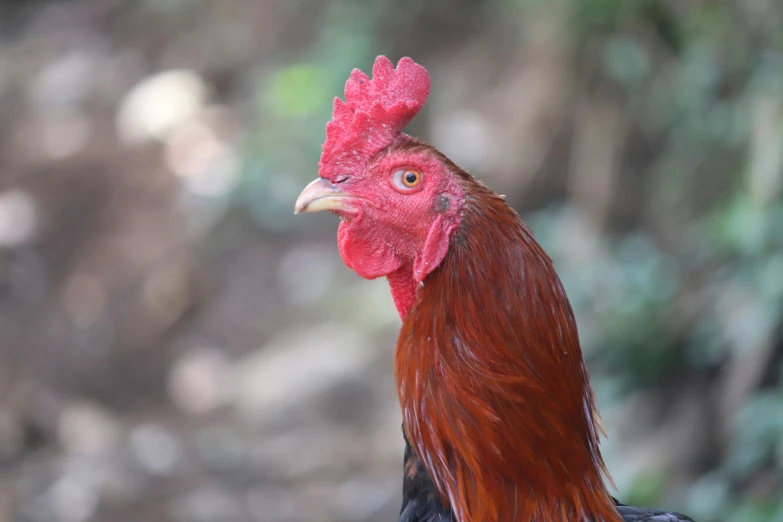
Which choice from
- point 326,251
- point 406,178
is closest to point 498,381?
point 406,178

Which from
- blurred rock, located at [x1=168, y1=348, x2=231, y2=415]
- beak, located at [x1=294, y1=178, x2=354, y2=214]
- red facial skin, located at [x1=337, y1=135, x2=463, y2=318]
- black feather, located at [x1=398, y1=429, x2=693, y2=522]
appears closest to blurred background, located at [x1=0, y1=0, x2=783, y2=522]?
blurred rock, located at [x1=168, y1=348, x2=231, y2=415]

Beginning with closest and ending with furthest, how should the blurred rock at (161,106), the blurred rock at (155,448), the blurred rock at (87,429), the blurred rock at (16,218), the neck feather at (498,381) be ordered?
1. the neck feather at (498,381)
2. the blurred rock at (155,448)
3. the blurred rock at (87,429)
4. the blurred rock at (16,218)
5. the blurred rock at (161,106)

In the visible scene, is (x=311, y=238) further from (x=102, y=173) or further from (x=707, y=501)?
(x=707, y=501)

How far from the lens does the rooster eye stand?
263 cm

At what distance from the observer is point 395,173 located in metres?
2.66

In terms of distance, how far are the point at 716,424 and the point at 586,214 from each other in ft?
7.78

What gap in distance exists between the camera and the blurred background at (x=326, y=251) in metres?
5.29

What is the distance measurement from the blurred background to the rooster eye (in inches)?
119

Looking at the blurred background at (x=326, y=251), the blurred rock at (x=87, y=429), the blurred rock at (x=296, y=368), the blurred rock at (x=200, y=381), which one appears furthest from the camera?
the blurred rock at (x=200, y=381)

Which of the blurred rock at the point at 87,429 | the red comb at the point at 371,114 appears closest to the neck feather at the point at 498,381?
the red comb at the point at 371,114

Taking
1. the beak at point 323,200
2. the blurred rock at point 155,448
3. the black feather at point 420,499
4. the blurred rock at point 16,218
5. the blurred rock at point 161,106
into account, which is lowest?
the black feather at point 420,499

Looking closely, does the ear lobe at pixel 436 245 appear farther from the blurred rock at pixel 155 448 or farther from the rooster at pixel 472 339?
the blurred rock at pixel 155 448

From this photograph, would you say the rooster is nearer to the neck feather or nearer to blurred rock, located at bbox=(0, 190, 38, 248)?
the neck feather

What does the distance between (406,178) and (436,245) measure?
249 mm
